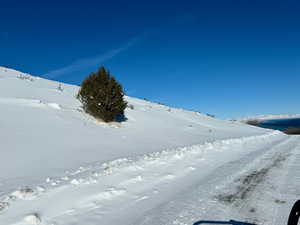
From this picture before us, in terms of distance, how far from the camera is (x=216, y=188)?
5.70 metres

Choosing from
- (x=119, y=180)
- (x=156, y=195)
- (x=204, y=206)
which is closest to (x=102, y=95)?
(x=119, y=180)

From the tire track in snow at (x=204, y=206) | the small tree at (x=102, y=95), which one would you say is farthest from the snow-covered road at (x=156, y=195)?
the small tree at (x=102, y=95)

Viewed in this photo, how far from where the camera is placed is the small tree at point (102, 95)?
14027 mm

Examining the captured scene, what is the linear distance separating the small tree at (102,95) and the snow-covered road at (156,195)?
21.3 ft

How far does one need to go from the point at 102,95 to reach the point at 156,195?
9.71 m

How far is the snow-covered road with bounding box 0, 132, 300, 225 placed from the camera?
417 cm

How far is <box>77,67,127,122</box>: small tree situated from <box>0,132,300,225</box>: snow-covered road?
6.51 meters

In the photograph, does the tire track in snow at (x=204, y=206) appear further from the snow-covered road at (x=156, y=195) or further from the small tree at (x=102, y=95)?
the small tree at (x=102, y=95)

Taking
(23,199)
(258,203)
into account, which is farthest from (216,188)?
(23,199)

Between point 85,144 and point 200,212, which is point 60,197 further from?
point 85,144

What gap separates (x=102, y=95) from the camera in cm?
1423

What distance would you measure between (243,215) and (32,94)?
14.7 m

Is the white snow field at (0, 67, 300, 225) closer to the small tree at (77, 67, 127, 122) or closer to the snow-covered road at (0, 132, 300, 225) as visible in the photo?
the snow-covered road at (0, 132, 300, 225)

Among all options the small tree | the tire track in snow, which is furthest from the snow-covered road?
the small tree
